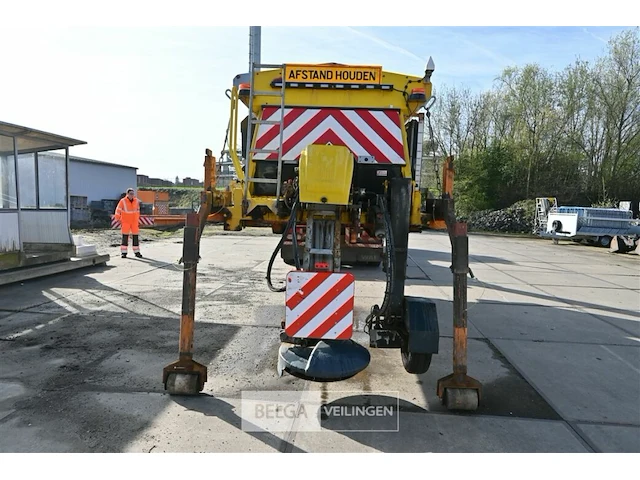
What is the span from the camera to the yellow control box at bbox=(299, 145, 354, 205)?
10.3ft

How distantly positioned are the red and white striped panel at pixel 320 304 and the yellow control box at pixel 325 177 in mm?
589

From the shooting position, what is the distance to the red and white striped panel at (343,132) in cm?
423

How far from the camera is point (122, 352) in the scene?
13.8 ft

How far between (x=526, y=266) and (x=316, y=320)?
32.1ft

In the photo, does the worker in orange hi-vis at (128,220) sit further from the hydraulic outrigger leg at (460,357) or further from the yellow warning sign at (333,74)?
the hydraulic outrigger leg at (460,357)

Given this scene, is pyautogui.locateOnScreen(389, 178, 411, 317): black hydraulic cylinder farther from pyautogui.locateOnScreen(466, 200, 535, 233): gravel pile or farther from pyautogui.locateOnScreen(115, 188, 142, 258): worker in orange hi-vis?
pyautogui.locateOnScreen(466, 200, 535, 233): gravel pile

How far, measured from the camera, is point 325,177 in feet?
10.3

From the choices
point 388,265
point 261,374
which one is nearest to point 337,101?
point 388,265

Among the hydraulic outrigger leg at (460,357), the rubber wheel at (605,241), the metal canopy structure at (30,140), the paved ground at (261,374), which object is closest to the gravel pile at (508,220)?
the rubber wheel at (605,241)

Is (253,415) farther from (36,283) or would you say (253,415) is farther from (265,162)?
(36,283)

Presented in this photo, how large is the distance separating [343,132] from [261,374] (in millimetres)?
2474

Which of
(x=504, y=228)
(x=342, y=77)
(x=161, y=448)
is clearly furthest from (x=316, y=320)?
(x=504, y=228)

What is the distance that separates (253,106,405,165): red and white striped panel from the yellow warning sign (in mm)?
300

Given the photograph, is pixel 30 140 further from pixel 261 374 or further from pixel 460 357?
pixel 460 357
